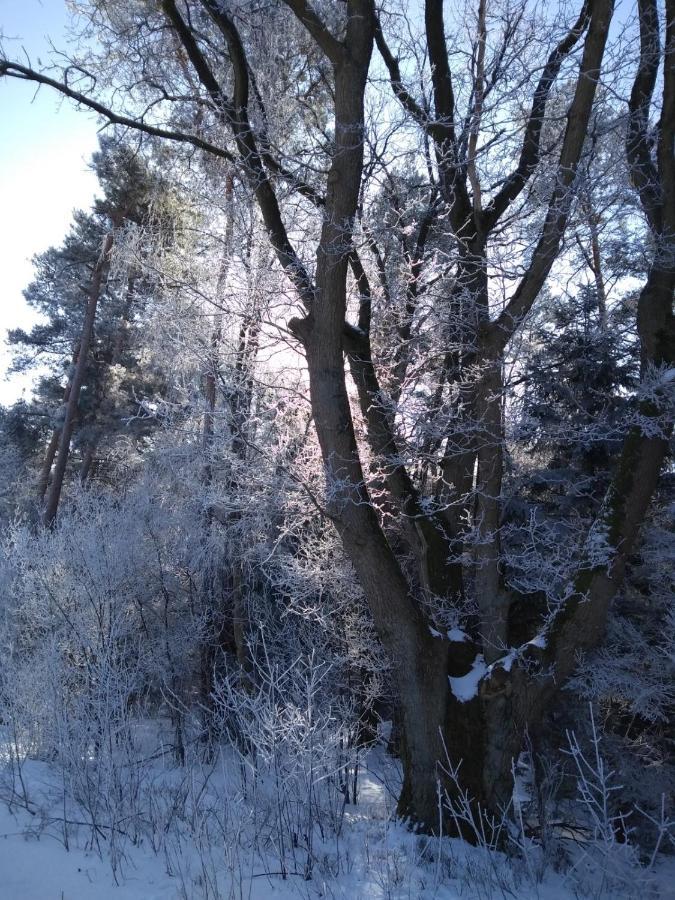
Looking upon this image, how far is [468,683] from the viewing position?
236 inches

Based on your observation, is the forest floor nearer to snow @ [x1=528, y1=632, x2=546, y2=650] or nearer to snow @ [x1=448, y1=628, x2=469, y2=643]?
snow @ [x1=528, y1=632, x2=546, y2=650]

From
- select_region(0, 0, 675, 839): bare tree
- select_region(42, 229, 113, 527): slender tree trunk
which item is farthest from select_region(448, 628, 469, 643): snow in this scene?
select_region(42, 229, 113, 527): slender tree trunk

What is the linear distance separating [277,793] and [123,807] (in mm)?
1309

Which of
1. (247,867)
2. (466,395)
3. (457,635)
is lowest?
(247,867)

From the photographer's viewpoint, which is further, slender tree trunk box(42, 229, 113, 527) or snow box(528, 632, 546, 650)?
slender tree trunk box(42, 229, 113, 527)

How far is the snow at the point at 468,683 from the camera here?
591 centimetres

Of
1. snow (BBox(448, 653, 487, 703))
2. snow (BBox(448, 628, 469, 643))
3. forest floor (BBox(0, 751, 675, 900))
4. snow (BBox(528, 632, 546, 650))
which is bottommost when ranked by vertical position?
forest floor (BBox(0, 751, 675, 900))

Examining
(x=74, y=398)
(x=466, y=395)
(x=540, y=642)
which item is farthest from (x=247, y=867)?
(x=74, y=398)

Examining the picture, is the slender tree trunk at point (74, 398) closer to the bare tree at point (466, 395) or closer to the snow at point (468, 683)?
the bare tree at point (466, 395)

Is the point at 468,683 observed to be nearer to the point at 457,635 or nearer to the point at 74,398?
the point at 457,635

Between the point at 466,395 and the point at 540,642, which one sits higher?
the point at 466,395

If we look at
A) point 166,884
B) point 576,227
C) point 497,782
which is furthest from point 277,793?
point 576,227

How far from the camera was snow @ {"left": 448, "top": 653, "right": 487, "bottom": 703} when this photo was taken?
5914mm

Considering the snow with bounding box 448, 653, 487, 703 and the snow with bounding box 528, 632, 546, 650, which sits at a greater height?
the snow with bounding box 528, 632, 546, 650
